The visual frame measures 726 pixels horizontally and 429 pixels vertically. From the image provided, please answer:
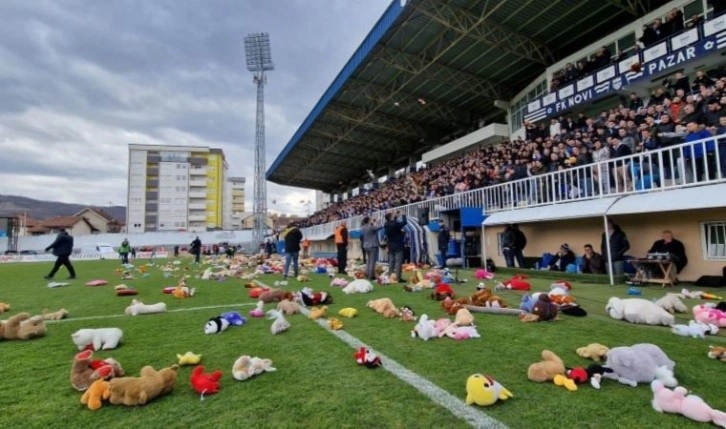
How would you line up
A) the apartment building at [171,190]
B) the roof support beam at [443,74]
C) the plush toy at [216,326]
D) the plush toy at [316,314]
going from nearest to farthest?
the plush toy at [216,326]
the plush toy at [316,314]
the roof support beam at [443,74]
the apartment building at [171,190]

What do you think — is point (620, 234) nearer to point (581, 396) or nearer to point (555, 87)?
point (581, 396)

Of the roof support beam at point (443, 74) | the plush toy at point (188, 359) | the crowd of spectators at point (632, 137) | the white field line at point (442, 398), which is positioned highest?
the roof support beam at point (443, 74)

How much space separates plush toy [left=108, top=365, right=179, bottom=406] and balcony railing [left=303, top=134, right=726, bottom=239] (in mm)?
9549

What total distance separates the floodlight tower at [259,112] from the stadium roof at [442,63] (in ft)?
15.4

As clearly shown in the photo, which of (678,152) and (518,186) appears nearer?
(678,152)

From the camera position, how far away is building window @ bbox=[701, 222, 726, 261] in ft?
25.2

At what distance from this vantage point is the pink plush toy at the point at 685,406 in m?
2.35

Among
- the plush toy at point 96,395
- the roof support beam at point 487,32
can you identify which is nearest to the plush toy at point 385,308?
the plush toy at point 96,395

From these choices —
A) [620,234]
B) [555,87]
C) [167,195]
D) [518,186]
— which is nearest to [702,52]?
[555,87]

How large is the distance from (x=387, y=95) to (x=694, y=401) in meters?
24.4

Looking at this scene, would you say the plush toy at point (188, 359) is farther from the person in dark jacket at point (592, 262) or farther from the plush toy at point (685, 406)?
the person in dark jacket at point (592, 262)

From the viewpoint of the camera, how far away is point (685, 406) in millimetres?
2445

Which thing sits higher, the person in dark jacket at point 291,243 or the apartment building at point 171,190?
the apartment building at point 171,190

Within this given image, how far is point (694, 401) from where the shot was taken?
2.44m
